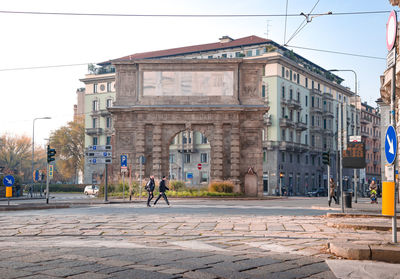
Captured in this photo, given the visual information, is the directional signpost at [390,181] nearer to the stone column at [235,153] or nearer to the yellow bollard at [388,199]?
the yellow bollard at [388,199]

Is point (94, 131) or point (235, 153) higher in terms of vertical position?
point (94, 131)

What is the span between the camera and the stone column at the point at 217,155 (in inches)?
1757

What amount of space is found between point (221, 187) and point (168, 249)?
109 feet

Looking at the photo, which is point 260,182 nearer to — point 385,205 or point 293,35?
point 293,35

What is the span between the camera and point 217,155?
44781 millimetres

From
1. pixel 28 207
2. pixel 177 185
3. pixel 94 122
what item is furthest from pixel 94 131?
pixel 28 207

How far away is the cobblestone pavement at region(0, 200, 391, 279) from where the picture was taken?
7.07 m

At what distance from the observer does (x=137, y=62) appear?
4506 centimetres

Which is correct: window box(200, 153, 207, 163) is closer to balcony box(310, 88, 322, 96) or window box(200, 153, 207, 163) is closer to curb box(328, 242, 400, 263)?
balcony box(310, 88, 322, 96)

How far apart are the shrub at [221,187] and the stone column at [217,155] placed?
197 cm

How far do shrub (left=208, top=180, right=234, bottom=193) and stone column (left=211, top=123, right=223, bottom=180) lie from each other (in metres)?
1.97

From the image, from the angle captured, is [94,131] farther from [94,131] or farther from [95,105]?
[95,105]

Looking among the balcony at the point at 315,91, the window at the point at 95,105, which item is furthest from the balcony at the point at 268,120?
the window at the point at 95,105

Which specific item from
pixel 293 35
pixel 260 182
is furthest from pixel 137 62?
Result: pixel 293 35
